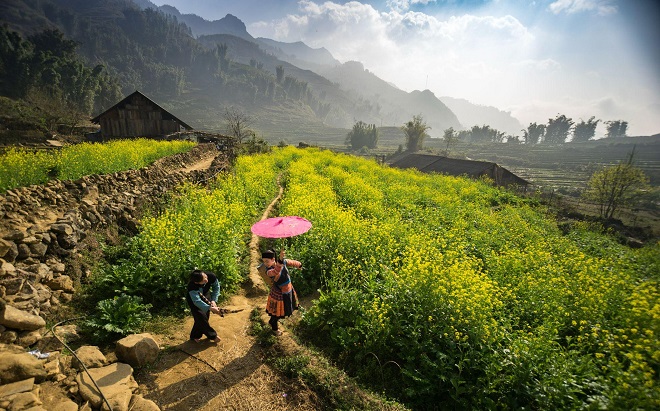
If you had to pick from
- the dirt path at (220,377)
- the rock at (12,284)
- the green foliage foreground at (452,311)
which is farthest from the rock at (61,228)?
the dirt path at (220,377)

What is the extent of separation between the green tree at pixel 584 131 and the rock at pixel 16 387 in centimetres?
21522

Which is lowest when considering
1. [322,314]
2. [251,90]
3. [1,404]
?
[322,314]

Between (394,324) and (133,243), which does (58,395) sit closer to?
(133,243)

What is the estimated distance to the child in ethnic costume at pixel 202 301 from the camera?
5.41 meters

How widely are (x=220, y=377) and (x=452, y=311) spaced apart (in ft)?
14.9

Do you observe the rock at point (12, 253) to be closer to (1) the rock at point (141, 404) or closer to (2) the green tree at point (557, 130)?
(1) the rock at point (141, 404)

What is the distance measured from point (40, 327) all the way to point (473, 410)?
725cm

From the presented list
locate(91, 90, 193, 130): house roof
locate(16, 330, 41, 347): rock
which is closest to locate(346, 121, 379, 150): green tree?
locate(91, 90, 193, 130): house roof

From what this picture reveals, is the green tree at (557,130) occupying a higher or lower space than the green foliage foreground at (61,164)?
higher

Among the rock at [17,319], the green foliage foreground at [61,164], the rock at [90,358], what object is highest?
the green foliage foreground at [61,164]

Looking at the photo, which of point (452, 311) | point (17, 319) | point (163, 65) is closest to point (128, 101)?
point (17, 319)

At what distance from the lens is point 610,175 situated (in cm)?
3309

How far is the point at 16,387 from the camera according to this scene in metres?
3.54

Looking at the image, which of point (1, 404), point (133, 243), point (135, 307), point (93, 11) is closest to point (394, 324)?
point (135, 307)
